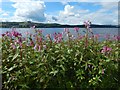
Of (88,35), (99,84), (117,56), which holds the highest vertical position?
(88,35)

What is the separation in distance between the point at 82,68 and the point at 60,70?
13.7 inches

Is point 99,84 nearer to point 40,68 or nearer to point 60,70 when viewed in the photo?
point 60,70

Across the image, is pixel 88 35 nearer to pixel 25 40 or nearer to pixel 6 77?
pixel 25 40

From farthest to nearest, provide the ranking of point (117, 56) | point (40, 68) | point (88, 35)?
point (88, 35)
point (117, 56)
point (40, 68)

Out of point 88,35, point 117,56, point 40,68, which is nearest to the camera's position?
point 40,68

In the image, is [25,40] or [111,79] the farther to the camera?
[25,40]

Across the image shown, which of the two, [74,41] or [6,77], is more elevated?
[74,41]

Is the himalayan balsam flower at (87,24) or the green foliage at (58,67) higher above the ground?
the himalayan balsam flower at (87,24)

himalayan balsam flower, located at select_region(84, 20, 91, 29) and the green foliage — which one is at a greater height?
himalayan balsam flower, located at select_region(84, 20, 91, 29)

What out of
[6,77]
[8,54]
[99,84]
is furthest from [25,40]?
[99,84]

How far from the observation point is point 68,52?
441cm

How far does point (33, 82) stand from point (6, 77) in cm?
38

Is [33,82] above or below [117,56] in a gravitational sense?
below


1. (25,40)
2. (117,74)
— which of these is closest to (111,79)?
(117,74)
